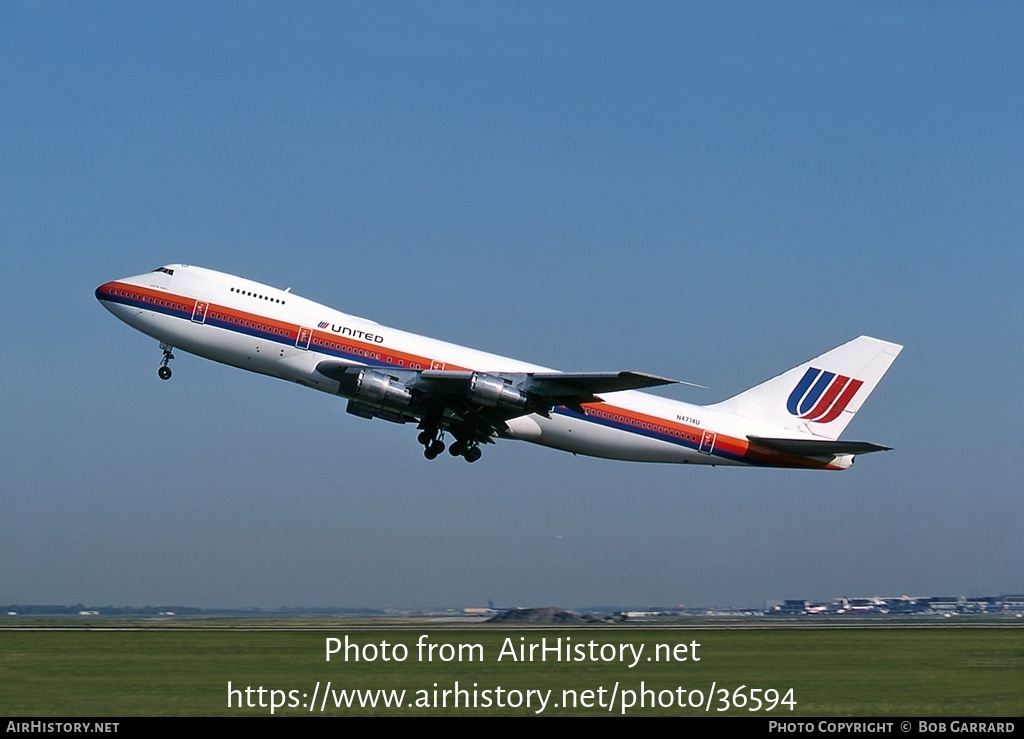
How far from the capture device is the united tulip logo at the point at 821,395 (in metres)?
51.3

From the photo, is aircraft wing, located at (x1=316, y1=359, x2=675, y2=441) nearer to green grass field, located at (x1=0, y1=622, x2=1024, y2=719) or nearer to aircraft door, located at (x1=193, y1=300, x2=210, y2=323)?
aircraft door, located at (x1=193, y1=300, x2=210, y2=323)

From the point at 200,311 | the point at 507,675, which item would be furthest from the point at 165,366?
the point at 507,675

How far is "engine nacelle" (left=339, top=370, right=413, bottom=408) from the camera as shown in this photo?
144 ft

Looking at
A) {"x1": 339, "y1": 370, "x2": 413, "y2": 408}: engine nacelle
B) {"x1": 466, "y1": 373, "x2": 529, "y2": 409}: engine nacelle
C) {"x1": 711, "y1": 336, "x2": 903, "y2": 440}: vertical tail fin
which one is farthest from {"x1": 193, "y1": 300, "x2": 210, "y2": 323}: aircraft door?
{"x1": 711, "y1": 336, "x2": 903, "y2": 440}: vertical tail fin

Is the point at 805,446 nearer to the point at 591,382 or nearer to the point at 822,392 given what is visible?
the point at 822,392

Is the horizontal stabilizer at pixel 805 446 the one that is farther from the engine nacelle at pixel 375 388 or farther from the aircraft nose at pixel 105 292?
the aircraft nose at pixel 105 292

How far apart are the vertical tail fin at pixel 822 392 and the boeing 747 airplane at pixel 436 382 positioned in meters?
1.13

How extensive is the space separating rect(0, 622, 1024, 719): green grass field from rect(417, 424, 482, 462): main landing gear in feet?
27.2

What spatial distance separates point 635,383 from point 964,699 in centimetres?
1805

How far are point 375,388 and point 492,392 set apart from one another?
4.28 metres

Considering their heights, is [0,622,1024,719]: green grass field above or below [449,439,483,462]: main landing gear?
below

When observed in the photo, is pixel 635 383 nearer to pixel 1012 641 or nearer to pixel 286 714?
pixel 1012 641

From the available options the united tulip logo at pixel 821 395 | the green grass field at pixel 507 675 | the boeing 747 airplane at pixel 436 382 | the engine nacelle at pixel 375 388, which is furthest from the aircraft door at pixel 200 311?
the united tulip logo at pixel 821 395
